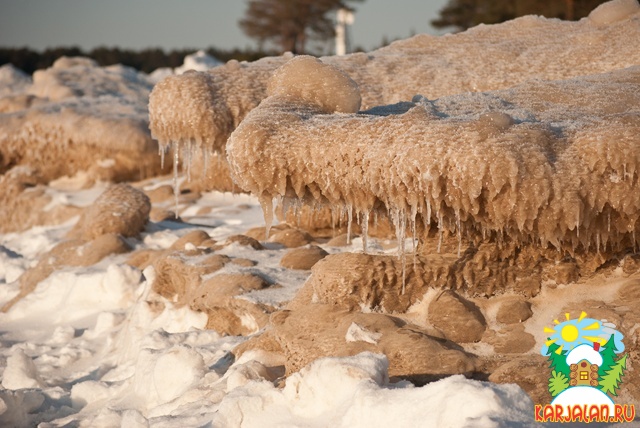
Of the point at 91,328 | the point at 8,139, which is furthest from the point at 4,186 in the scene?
the point at 91,328

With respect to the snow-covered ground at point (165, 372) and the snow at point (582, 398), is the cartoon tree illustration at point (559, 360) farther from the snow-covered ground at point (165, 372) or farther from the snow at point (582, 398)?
the snow-covered ground at point (165, 372)

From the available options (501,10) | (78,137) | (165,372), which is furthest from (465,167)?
(501,10)

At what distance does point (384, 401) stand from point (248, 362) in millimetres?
1237

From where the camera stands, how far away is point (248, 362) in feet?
13.8

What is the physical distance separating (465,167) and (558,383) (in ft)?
2.58

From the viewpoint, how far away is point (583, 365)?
3303 millimetres

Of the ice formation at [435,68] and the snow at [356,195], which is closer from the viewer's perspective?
the snow at [356,195]

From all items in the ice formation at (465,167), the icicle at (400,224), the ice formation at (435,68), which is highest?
the ice formation at (435,68)

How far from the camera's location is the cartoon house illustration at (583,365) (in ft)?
10.8

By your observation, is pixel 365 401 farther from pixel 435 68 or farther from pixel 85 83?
pixel 85 83

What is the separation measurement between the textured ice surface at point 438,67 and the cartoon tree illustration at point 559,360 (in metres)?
2.28

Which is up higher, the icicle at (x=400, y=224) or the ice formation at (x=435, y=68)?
the ice formation at (x=435, y=68)

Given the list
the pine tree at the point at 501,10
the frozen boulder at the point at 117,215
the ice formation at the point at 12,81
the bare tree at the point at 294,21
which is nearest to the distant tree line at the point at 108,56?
the bare tree at the point at 294,21

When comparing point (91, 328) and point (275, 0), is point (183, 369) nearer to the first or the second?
point (91, 328)
